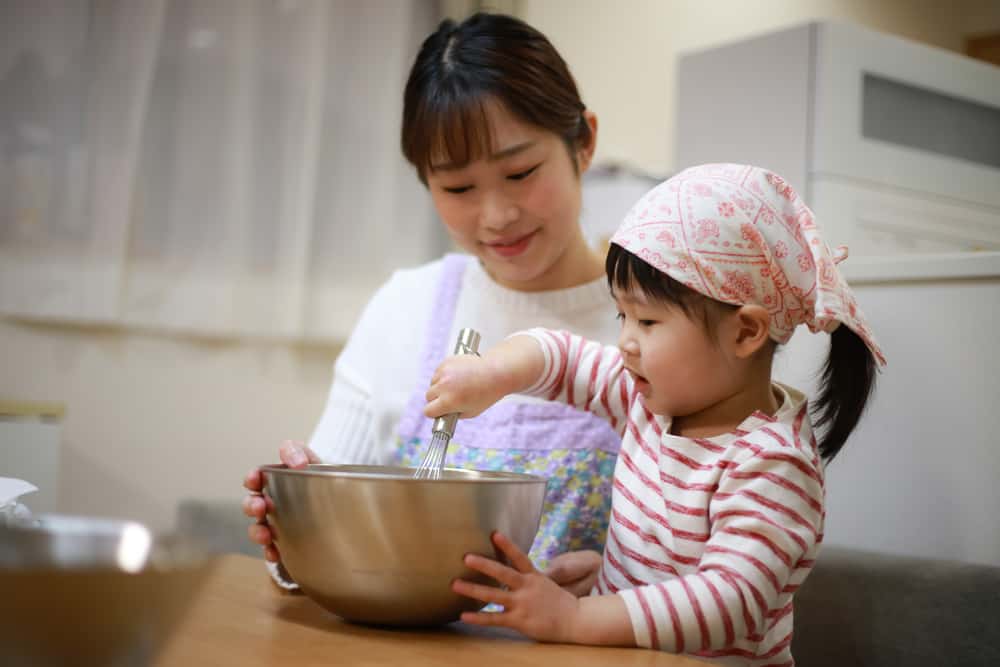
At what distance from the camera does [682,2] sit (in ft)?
10.8

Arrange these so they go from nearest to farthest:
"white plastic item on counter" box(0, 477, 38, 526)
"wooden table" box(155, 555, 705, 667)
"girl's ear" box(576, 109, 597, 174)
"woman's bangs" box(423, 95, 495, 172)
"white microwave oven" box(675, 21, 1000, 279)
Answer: "wooden table" box(155, 555, 705, 667) < "white plastic item on counter" box(0, 477, 38, 526) < "woman's bangs" box(423, 95, 495, 172) < "girl's ear" box(576, 109, 597, 174) < "white microwave oven" box(675, 21, 1000, 279)

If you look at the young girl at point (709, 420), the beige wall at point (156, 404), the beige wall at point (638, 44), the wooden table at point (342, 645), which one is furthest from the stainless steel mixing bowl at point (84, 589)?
the beige wall at point (638, 44)

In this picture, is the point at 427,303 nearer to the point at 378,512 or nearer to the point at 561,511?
the point at 561,511

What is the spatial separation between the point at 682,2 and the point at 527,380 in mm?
2800

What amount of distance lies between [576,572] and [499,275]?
42cm

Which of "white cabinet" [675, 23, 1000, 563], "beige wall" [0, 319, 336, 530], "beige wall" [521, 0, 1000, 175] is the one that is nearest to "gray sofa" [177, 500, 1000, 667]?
"white cabinet" [675, 23, 1000, 563]

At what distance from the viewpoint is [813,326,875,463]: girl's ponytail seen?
2.60 ft

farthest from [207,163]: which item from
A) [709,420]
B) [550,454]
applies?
[709,420]

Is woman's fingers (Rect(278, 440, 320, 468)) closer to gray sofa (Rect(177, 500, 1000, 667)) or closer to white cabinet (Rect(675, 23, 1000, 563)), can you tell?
gray sofa (Rect(177, 500, 1000, 667))

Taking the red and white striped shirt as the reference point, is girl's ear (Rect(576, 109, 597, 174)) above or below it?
above

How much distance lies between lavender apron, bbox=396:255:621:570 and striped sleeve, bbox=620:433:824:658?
1.07 feet

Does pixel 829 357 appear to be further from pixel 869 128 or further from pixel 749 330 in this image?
pixel 869 128

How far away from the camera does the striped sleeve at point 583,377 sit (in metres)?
0.88

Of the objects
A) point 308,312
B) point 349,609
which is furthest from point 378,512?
point 308,312
